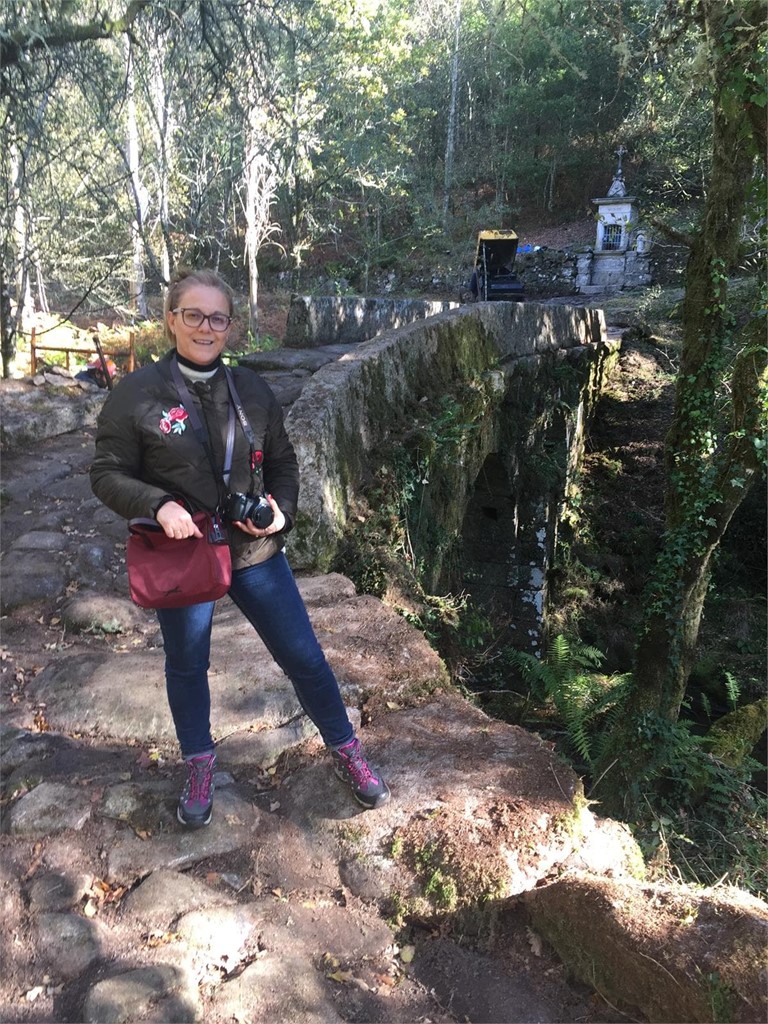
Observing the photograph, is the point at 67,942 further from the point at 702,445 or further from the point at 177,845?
the point at 702,445

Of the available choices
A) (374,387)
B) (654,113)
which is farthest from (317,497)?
(654,113)

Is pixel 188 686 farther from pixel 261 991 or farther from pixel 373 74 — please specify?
pixel 373 74

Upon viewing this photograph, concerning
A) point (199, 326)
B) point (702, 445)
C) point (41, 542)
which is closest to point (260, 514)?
point (199, 326)

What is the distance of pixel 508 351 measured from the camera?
8516 mm

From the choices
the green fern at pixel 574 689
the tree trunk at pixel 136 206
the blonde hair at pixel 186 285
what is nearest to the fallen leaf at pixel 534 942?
the blonde hair at pixel 186 285

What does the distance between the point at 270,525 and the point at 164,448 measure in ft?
1.25

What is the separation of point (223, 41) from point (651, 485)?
35.6 ft

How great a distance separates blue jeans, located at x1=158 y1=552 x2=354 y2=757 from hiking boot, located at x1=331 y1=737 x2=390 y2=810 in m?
0.08

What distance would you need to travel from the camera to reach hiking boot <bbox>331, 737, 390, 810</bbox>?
2.44 meters

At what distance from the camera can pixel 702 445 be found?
271 inches

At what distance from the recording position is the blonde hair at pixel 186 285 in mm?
2131

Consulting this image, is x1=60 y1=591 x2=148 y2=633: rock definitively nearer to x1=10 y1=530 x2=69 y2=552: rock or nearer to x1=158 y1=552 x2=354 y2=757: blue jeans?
x1=10 y1=530 x2=69 y2=552: rock

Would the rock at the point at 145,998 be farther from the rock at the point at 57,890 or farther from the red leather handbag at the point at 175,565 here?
the red leather handbag at the point at 175,565

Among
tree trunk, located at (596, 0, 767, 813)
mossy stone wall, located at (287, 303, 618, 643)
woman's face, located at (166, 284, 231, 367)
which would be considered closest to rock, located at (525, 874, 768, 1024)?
woman's face, located at (166, 284, 231, 367)
